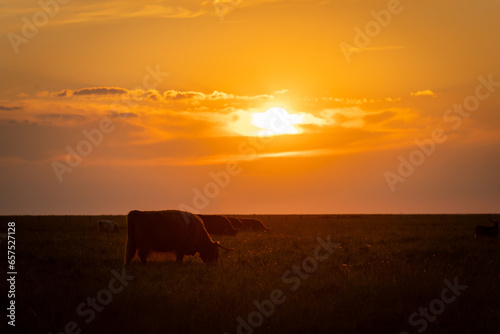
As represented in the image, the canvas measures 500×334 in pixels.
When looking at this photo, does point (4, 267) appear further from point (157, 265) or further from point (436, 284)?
point (436, 284)

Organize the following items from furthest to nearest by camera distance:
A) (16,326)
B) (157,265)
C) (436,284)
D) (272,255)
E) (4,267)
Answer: (272,255) < (157,265) < (4,267) < (436,284) < (16,326)

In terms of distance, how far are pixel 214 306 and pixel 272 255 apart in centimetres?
884

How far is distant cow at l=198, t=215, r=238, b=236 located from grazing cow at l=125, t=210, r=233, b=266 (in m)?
17.9

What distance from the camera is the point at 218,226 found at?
3688 centimetres

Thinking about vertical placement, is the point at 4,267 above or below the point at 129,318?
above

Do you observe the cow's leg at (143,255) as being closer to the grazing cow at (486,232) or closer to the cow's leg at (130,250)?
the cow's leg at (130,250)

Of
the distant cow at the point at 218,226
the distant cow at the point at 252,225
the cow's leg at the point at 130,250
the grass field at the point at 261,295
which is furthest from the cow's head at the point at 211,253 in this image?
the distant cow at the point at 252,225

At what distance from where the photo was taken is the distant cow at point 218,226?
119ft

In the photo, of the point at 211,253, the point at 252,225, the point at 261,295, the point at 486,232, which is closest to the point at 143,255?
the point at 211,253

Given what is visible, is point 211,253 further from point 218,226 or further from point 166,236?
point 218,226

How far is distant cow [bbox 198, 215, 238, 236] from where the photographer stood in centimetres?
3633

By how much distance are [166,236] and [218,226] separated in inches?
761

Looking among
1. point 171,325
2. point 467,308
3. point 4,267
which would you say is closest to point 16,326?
point 171,325

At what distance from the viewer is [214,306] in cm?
1042
